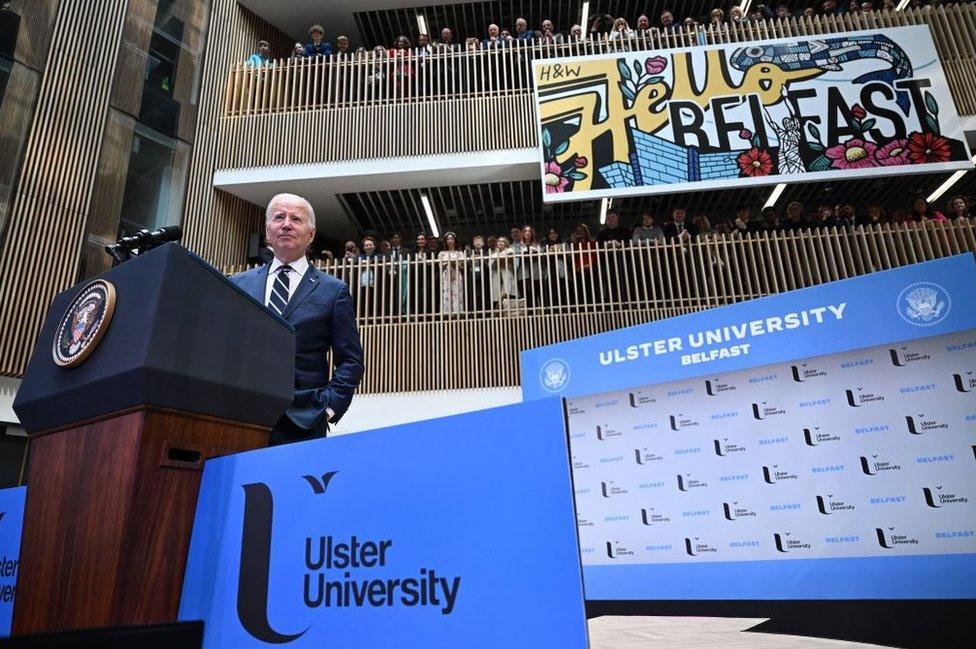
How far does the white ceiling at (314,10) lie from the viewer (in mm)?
10266

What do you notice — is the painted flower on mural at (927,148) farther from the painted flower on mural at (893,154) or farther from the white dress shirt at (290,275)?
the white dress shirt at (290,275)

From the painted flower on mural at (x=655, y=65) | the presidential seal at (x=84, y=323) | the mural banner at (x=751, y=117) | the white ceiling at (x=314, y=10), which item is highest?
the white ceiling at (x=314, y=10)

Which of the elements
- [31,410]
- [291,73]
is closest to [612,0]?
[291,73]

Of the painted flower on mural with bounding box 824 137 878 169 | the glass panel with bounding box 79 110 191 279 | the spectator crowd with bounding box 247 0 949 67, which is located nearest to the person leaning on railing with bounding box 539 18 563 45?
the spectator crowd with bounding box 247 0 949 67

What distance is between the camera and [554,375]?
4.87 meters

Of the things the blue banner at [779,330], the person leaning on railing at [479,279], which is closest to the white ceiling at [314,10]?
the person leaning on railing at [479,279]

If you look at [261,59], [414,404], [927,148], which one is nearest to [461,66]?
[261,59]

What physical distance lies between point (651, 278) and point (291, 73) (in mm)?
6598

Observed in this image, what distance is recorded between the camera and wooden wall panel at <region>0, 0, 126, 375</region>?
6.44 m

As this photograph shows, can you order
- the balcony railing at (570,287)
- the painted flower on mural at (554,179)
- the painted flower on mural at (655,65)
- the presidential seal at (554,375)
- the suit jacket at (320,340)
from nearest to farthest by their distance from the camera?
the suit jacket at (320,340) → the presidential seal at (554,375) → the balcony railing at (570,287) → the painted flower on mural at (554,179) → the painted flower on mural at (655,65)

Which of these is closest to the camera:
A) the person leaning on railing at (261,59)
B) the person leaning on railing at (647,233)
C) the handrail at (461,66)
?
the person leaning on railing at (647,233)

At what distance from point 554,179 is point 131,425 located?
772 centimetres

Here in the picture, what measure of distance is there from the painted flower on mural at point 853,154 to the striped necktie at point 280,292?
822 cm

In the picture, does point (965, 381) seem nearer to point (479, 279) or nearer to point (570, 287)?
point (570, 287)
